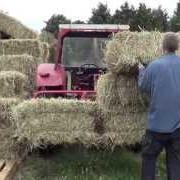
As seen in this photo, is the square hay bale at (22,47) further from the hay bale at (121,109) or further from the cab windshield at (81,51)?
the hay bale at (121,109)

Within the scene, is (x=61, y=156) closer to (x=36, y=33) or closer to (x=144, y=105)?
(x=144, y=105)

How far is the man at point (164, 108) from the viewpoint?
6988 mm

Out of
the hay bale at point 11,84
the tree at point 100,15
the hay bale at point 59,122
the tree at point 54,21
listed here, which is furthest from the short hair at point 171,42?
the tree at point 54,21

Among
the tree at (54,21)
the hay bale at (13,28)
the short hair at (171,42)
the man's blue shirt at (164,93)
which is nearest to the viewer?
the man's blue shirt at (164,93)

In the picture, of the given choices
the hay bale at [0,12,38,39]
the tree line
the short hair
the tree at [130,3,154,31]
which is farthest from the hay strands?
the tree line

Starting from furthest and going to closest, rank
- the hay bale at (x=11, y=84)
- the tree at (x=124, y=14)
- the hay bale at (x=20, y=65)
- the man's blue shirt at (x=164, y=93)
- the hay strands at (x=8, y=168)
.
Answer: the tree at (x=124, y=14) → the hay bale at (x=20, y=65) → the hay bale at (x=11, y=84) → the hay strands at (x=8, y=168) → the man's blue shirt at (x=164, y=93)

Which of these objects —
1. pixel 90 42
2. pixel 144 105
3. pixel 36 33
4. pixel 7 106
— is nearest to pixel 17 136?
pixel 7 106

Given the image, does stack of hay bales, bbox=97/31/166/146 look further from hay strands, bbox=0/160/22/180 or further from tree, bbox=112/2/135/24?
tree, bbox=112/2/135/24

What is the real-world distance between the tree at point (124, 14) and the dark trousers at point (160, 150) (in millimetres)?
27353

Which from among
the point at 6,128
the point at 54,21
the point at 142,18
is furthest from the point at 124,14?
the point at 6,128

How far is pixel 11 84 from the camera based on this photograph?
9.29 meters

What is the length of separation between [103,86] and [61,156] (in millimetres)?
1789

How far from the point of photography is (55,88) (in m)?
10.5

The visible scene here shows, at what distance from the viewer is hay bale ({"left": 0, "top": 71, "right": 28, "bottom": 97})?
9250mm
